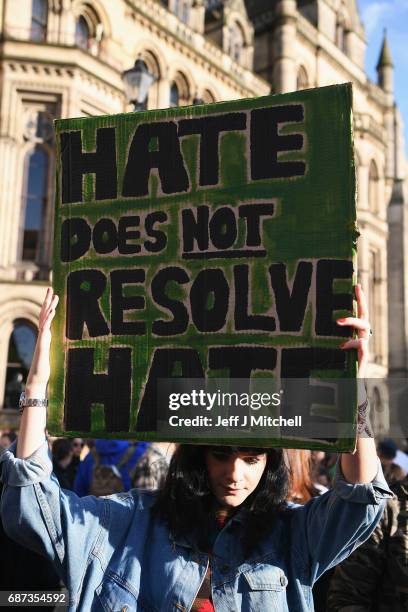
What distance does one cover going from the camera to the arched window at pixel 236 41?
2341 centimetres

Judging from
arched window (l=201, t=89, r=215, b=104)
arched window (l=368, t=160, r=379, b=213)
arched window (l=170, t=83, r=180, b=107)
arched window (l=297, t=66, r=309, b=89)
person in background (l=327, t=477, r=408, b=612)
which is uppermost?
arched window (l=297, t=66, r=309, b=89)

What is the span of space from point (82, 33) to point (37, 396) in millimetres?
17719

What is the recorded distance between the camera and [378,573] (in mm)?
2721

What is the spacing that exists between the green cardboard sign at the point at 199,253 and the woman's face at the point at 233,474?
0.09 meters

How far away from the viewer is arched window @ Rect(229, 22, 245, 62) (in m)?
23.4

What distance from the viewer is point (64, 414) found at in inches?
96.3

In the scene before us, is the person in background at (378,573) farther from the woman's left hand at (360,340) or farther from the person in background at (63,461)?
the person in background at (63,461)

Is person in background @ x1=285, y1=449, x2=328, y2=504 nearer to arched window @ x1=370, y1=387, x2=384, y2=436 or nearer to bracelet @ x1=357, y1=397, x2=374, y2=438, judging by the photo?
arched window @ x1=370, y1=387, x2=384, y2=436

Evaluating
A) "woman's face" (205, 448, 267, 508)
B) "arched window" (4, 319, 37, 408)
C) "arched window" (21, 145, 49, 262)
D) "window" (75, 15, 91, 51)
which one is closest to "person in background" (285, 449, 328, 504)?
"woman's face" (205, 448, 267, 508)

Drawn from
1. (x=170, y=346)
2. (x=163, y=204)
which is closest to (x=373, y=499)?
(x=170, y=346)

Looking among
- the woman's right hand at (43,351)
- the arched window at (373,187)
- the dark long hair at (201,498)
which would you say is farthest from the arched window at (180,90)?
the dark long hair at (201,498)

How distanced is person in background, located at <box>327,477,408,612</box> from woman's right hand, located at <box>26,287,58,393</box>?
1497mm

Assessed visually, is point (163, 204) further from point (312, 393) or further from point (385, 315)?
point (385, 315)

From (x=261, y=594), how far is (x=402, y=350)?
27791 millimetres
